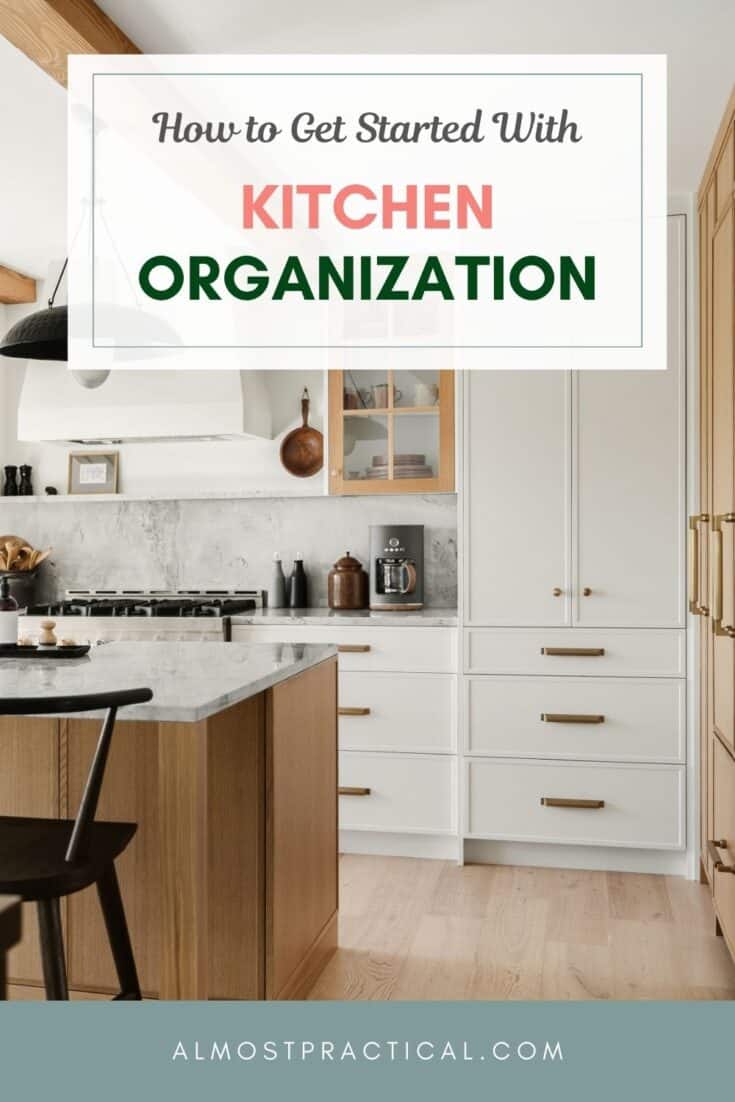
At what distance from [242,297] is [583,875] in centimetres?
283

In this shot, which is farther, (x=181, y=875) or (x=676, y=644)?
(x=676, y=644)

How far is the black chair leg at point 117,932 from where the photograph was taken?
198cm

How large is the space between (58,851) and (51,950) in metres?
0.17

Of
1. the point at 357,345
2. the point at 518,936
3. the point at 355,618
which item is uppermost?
the point at 357,345

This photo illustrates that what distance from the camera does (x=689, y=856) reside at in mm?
3551

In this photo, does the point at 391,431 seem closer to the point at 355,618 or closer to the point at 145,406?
the point at 355,618

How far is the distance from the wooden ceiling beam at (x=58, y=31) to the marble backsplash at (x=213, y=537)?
2229 millimetres

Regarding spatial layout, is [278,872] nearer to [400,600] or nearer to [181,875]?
[181,875]

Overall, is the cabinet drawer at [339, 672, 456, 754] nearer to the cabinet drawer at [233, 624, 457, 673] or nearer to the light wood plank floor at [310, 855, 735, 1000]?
the cabinet drawer at [233, 624, 457, 673]

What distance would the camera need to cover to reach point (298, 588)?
4324 millimetres

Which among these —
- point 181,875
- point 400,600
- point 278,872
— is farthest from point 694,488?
point 181,875

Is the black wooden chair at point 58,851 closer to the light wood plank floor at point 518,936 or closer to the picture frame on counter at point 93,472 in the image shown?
the light wood plank floor at point 518,936

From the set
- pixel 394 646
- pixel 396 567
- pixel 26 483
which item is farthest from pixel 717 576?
pixel 26 483

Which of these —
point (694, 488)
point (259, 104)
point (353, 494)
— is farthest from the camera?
point (353, 494)
